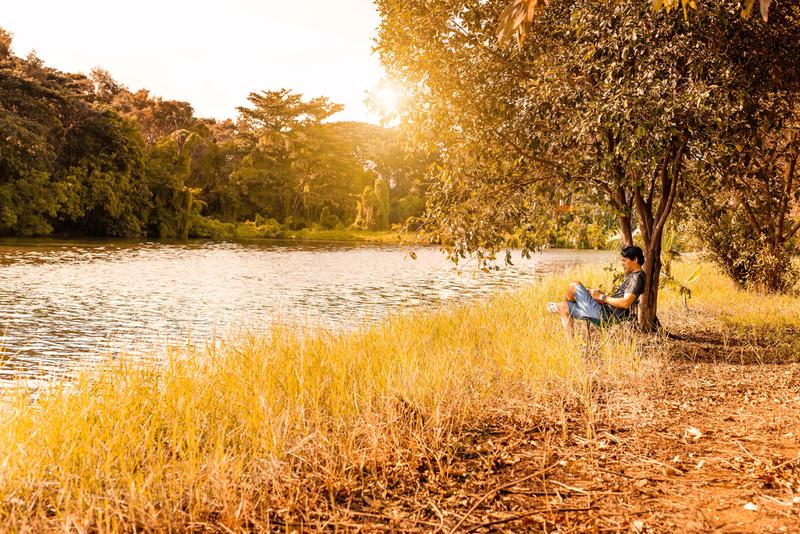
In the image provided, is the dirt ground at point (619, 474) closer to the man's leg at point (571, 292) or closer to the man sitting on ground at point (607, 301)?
the man sitting on ground at point (607, 301)

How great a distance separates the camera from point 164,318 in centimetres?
1239

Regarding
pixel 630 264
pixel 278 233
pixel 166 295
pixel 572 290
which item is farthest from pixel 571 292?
pixel 278 233

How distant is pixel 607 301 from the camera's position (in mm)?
6512

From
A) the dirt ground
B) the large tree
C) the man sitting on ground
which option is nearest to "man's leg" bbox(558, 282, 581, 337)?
the man sitting on ground

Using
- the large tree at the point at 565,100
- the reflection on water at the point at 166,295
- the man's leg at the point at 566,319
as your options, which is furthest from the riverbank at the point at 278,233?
the man's leg at the point at 566,319

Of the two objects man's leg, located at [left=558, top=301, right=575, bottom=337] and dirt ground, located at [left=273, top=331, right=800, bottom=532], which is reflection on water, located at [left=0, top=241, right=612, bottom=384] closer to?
man's leg, located at [left=558, top=301, right=575, bottom=337]

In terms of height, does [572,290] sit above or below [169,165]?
below

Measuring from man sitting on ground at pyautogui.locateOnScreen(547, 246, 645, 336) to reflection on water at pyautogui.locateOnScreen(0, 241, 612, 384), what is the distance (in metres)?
2.15

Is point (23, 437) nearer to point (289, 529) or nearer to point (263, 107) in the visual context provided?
point (289, 529)

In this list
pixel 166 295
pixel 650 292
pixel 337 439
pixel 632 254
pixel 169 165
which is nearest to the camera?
pixel 337 439

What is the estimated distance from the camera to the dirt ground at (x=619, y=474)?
277 cm

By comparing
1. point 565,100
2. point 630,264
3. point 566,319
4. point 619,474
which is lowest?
point 619,474

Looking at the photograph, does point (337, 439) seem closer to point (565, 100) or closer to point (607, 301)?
point (607, 301)

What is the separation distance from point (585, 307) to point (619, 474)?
11.3 ft
